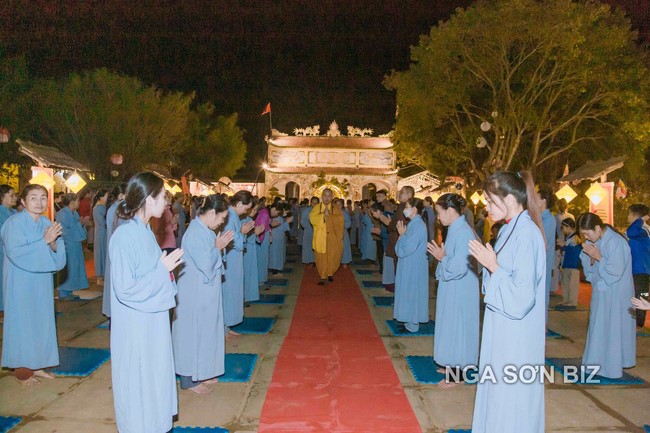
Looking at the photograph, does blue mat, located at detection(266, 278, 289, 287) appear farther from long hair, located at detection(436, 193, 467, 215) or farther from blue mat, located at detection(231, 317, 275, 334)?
long hair, located at detection(436, 193, 467, 215)

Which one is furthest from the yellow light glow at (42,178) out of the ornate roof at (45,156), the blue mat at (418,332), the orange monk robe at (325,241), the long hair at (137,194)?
the long hair at (137,194)

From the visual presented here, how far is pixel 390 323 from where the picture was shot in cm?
813

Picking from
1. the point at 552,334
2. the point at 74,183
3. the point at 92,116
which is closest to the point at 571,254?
the point at 552,334

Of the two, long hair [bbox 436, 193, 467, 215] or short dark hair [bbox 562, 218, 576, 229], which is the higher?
long hair [bbox 436, 193, 467, 215]

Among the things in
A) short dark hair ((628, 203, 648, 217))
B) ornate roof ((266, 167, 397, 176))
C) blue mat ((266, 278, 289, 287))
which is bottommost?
blue mat ((266, 278, 289, 287))

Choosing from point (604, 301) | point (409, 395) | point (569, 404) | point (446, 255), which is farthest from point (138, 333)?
point (604, 301)

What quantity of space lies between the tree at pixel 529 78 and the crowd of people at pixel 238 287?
970cm

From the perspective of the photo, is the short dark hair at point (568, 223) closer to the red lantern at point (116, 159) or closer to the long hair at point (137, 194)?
the long hair at point (137, 194)

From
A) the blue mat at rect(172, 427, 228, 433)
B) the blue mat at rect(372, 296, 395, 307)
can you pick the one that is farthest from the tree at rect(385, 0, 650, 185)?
the blue mat at rect(172, 427, 228, 433)

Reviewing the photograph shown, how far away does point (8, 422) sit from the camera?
450cm

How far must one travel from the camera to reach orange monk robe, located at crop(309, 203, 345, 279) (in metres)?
11.7

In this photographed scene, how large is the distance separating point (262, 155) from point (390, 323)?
51.2m

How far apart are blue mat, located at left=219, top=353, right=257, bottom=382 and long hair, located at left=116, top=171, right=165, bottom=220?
249cm

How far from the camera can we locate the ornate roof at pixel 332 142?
1891 inches
